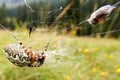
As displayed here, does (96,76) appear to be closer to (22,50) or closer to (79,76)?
(79,76)

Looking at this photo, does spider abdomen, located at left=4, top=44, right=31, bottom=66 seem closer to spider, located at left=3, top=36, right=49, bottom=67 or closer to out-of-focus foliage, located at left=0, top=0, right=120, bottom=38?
spider, located at left=3, top=36, right=49, bottom=67

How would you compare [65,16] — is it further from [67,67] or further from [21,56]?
[67,67]

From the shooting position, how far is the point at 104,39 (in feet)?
21.5

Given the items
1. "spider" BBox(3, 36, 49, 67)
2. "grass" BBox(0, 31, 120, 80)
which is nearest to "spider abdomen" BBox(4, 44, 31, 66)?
"spider" BBox(3, 36, 49, 67)

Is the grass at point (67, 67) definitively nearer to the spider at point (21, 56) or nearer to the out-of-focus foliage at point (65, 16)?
the out-of-focus foliage at point (65, 16)

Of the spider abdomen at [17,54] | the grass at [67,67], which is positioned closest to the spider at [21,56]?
the spider abdomen at [17,54]

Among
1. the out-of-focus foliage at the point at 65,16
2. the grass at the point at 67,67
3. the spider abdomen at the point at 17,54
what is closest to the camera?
the spider abdomen at the point at 17,54

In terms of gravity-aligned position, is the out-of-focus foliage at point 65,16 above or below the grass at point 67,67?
above

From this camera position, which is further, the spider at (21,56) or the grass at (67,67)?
the grass at (67,67)

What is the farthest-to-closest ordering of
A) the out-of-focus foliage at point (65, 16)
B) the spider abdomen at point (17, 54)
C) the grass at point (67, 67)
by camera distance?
the grass at point (67, 67)
the out-of-focus foliage at point (65, 16)
the spider abdomen at point (17, 54)

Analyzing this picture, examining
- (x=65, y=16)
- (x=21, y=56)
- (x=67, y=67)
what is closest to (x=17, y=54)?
(x=21, y=56)

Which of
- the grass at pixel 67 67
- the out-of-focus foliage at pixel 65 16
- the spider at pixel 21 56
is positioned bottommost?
the grass at pixel 67 67

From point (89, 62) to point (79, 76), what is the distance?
85 cm

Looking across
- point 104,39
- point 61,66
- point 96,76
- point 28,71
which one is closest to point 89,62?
point 96,76
